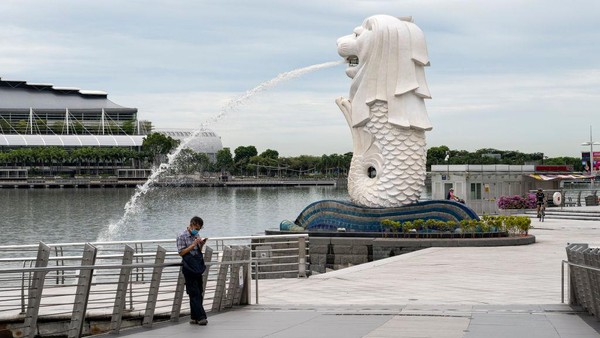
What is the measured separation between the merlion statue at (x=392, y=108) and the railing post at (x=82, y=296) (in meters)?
20.5

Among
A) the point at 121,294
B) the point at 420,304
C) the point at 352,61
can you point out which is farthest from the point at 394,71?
the point at 121,294

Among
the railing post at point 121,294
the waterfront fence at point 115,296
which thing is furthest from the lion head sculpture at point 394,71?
the railing post at point 121,294

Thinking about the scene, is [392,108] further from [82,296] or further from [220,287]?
[82,296]

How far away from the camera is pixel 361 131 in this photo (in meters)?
34.2

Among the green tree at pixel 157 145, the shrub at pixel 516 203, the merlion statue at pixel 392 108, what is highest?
the green tree at pixel 157 145

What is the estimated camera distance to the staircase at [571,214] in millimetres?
45781

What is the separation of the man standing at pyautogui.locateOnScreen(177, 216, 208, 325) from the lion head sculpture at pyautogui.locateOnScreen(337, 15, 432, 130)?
19116 mm

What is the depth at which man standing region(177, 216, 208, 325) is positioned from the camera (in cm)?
1447

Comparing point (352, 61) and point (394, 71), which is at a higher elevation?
point (352, 61)

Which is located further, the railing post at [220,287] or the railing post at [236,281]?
the railing post at [236,281]

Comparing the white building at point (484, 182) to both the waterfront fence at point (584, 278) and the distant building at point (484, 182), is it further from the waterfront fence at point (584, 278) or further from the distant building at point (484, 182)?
the waterfront fence at point (584, 278)

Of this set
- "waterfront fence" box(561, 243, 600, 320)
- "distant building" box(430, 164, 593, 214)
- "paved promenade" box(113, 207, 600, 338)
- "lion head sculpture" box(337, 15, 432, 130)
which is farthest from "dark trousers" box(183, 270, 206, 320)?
"distant building" box(430, 164, 593, 214)

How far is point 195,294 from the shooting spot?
14523mm

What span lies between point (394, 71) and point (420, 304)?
17535mm
